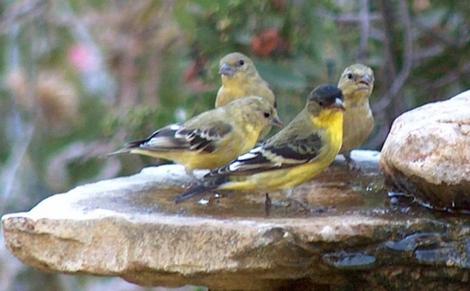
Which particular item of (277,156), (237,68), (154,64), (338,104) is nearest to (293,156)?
(277,156)

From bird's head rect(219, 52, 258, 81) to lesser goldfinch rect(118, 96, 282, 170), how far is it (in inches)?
26.6

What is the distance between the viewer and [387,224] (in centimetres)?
338

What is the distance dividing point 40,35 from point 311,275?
4031 millimetres

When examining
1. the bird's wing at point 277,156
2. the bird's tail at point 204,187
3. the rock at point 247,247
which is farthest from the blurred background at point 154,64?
the rock at point 247,247

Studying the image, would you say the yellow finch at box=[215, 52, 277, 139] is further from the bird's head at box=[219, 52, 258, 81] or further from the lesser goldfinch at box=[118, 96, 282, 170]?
the lesser goldfinch at box=[118, 96, 282, 170]

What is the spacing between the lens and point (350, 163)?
4766 millimetres

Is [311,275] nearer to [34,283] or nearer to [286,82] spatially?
[286,82]

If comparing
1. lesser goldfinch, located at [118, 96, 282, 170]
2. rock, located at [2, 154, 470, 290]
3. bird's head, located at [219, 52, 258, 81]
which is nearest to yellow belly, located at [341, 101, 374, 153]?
lesser goldfinch, located at [118, 96, 282, 170]

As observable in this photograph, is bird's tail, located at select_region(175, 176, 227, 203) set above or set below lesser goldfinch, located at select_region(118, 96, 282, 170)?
below

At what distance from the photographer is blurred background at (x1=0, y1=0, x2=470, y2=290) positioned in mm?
6039

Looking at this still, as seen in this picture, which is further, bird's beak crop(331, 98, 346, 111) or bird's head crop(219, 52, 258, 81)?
bird's head crop(219, 52, 258, 81)

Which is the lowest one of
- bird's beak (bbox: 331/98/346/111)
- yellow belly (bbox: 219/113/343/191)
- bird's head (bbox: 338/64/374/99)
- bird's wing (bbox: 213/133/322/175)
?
yellow belly (bbox: 219/113/343/191)

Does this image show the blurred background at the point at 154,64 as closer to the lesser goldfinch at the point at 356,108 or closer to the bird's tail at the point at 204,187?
the lesser goldfinch at the point at 356,108

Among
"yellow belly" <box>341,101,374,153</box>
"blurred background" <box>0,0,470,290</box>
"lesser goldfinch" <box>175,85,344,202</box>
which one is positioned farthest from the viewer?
"blurred background" <box>0,0,470,290</box>
